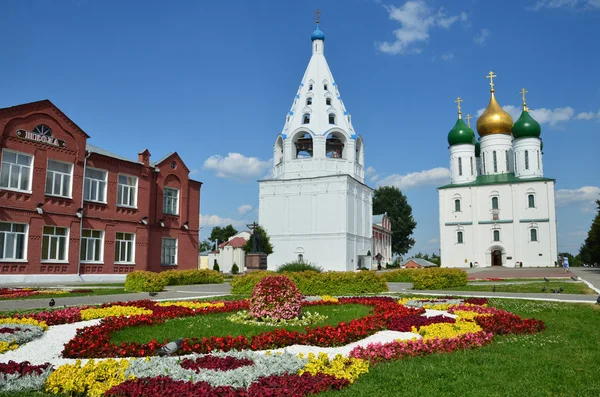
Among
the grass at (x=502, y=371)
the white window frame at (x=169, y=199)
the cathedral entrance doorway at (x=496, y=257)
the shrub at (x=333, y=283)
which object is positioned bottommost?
the grass at (x=502, y=371)

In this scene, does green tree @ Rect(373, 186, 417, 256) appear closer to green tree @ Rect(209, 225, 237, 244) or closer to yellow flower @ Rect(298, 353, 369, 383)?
green tree @ Rect(209, 225, 237, 244)

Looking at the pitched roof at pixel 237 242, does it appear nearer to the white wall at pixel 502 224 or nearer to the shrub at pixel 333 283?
the white wall at pixel 502 224

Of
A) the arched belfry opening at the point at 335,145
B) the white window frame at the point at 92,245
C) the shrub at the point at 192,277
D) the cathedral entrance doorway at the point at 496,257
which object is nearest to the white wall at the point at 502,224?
the cathedral entrance doorway at the point at 496,257

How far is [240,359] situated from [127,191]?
24.8 meters

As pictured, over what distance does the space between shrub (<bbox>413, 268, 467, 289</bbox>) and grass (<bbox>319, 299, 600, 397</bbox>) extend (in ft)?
38.3

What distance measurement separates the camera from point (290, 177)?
4491 cm

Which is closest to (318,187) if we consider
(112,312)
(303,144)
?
(303,144)

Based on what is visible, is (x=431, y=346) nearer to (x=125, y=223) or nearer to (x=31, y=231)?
(x=31, y=231)

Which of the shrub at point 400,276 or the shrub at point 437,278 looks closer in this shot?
the shrub at point 437,278

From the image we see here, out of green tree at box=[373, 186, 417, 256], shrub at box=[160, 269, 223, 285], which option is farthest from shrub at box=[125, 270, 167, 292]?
green tree at box=[373, 186, 417, 256]

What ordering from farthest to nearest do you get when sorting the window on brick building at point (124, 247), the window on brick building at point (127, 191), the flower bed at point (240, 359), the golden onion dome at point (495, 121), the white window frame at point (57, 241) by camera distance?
the golden onion dome at point (495, 121), the window on brick building at point (127, 191), the window on brick building at point (124, 247), the white window frame at point (57, 241), the flower bed at point (240, 359)

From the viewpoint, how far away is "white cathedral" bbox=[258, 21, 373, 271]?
42312mm

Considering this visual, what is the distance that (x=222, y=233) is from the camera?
86188mm

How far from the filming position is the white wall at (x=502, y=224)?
1900 inches
